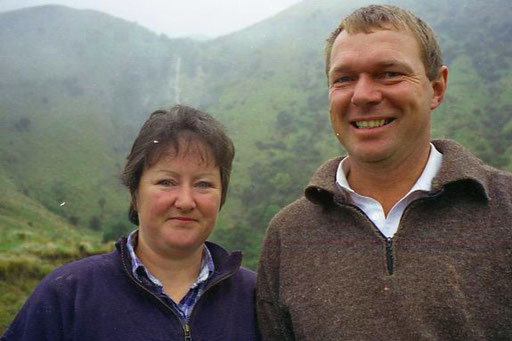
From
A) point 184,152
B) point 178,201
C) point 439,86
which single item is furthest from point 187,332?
point 439,86

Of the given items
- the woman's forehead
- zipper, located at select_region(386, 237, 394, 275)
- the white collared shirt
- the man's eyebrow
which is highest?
the man's eyebrow

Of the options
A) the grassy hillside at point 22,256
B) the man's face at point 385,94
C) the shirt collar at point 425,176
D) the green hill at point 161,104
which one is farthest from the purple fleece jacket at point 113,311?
the green hill at point 161,104

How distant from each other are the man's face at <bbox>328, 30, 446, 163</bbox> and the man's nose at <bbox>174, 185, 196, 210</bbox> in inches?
39.9

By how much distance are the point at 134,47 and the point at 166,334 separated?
12581 cm

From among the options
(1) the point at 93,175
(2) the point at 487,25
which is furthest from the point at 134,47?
(2) the point at 487,25

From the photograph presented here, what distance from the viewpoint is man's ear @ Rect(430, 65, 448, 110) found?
2855 millimetres

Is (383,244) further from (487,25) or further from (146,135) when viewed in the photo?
(487,25)

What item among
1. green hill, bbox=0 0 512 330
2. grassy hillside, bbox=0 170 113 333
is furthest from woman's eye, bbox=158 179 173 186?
green hill, bbox=0 0 512 330

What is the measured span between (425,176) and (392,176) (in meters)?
0.18

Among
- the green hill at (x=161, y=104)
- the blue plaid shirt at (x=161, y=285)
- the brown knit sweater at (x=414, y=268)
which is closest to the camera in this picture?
the brown knit sweater at (x=414, y=268)

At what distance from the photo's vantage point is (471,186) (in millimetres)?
2613

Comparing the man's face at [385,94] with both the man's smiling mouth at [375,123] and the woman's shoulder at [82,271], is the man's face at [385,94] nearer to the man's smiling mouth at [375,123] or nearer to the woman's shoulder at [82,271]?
the man's smiling mouth at [375,123]

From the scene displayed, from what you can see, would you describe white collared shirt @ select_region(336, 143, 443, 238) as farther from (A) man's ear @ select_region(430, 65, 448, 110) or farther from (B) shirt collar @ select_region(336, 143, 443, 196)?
(A) man's ear @ select_region(430, 65, 448, 110)

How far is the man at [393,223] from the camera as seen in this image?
7.91 feet
